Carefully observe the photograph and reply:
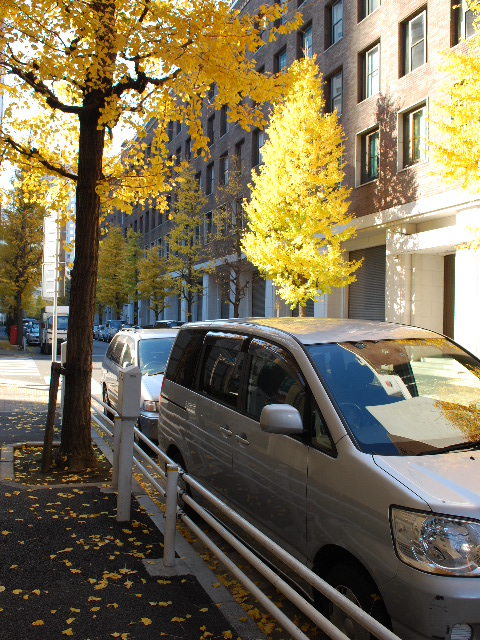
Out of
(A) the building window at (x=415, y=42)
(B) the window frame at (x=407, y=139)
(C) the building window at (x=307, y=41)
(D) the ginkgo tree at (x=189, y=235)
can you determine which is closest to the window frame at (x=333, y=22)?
(C) the building window at (x=307, y=41)

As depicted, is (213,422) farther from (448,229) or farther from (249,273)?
(249,273)

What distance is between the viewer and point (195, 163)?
41844 millimetres

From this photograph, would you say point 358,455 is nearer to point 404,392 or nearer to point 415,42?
point 404,392

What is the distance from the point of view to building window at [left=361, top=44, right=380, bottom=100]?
74.1ft

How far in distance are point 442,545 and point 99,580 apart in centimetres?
252

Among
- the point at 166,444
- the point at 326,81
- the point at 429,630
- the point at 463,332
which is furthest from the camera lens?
the point at 326,81

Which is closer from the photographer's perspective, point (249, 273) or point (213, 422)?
point (213, 422)

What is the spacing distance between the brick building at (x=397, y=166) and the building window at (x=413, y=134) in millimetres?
34

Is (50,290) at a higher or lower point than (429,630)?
higher

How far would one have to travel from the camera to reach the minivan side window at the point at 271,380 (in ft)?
12.6

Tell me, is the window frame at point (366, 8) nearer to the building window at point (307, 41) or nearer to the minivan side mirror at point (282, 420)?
the building window at point (307, 41)

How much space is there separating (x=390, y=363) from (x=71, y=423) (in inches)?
186

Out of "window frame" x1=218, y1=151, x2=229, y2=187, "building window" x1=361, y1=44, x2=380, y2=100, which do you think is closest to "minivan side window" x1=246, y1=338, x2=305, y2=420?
"building window" x1=361, y1=44, x2=380, y2=100

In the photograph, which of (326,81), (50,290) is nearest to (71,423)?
(50,290)
